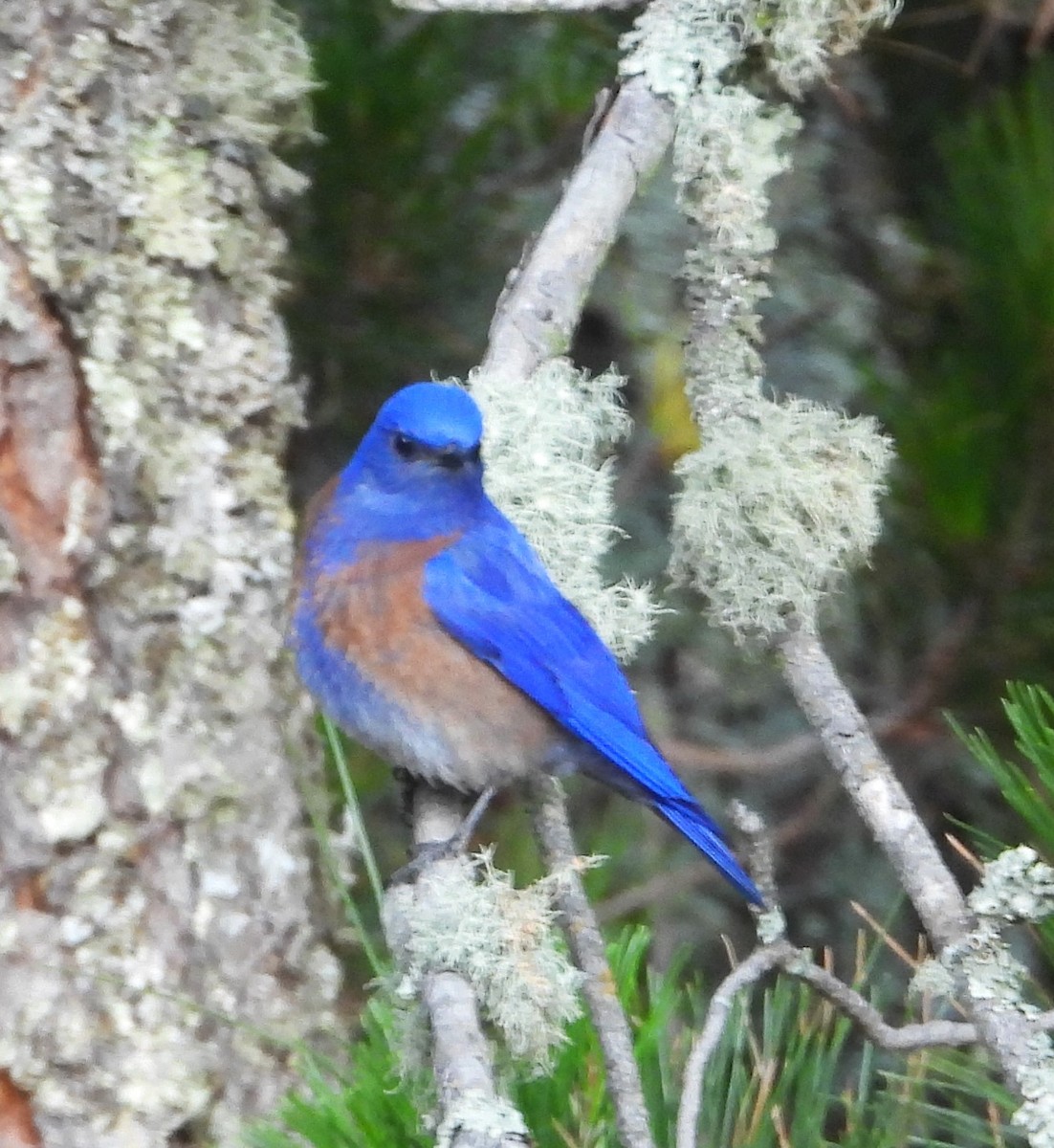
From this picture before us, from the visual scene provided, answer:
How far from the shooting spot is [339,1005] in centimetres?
258

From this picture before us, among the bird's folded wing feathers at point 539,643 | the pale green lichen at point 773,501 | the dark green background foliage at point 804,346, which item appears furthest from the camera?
the dark green background foliage at point 804,346

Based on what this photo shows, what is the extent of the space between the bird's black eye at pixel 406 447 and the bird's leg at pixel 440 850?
46 centimetres

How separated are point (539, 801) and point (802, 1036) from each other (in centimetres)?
53

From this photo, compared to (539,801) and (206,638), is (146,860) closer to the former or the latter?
(206,638)

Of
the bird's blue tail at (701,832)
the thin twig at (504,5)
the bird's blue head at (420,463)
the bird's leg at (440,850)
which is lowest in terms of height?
the bird's blue tail at (701,832)

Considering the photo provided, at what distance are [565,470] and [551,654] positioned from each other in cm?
26

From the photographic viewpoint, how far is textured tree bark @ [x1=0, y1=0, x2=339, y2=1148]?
213 centimetres

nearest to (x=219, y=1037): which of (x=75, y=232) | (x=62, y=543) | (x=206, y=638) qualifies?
(x=206, y=638)

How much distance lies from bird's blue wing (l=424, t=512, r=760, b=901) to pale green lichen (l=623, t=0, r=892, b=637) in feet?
0.74

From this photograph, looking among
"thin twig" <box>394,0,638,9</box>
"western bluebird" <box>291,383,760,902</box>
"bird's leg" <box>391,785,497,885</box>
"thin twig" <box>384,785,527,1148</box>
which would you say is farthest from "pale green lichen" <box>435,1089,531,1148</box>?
"thin twig" <box>394,0,638,9</box>

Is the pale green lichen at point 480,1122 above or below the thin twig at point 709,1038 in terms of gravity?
below

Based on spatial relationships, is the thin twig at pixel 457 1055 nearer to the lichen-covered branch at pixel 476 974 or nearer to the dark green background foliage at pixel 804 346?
the lichen-covered branch at pixel 476 974

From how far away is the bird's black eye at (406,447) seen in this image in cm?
219

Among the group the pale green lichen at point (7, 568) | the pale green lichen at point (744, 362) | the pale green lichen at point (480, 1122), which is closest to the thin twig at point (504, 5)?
the pale green lichen at point (744, 362)
